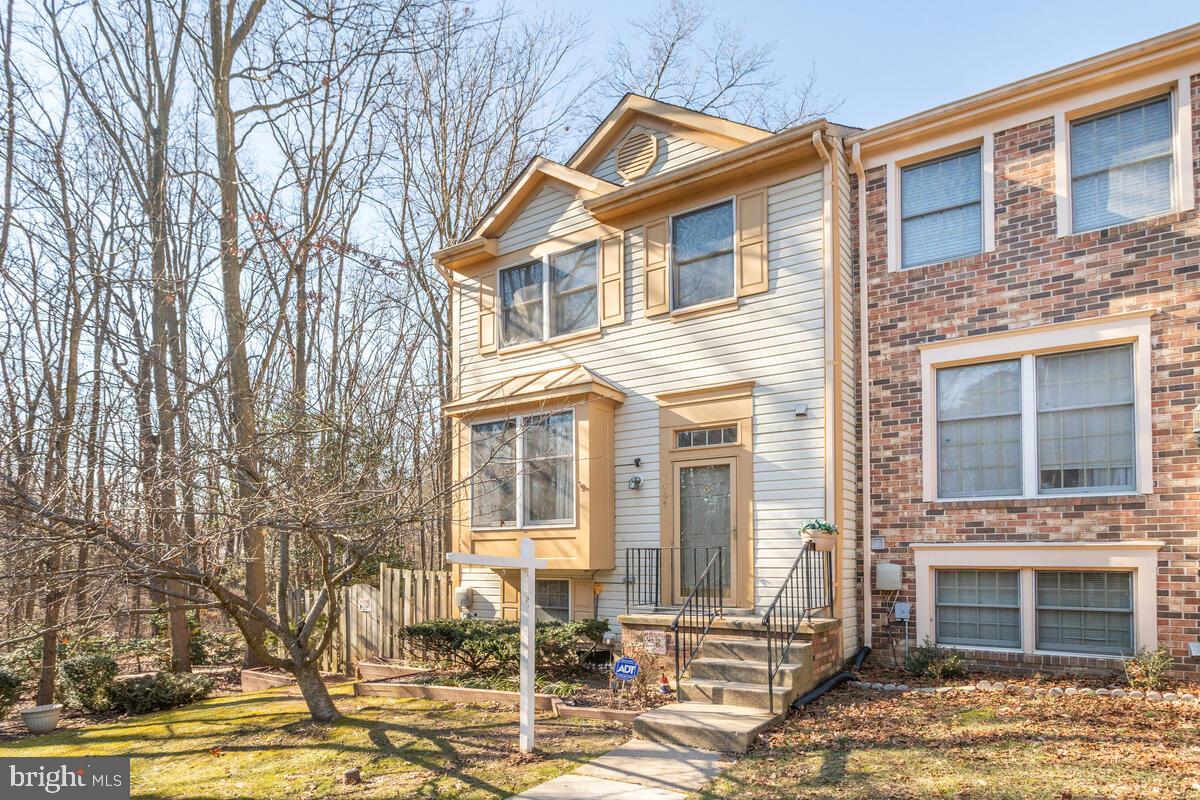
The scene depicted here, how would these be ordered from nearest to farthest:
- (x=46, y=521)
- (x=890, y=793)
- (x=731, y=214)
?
(x=890, y=793)
(x=46, y=521)
(x=731, y=214)

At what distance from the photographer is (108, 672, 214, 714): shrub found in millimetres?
9375

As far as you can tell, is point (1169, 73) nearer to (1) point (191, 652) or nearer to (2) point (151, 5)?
(2) point (151, 5)

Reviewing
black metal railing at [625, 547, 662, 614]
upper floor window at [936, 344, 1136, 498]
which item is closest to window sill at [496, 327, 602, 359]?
black metal railing at [625, 547, 662, 614]

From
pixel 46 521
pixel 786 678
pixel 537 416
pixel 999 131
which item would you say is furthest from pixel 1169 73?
pixel 46 521

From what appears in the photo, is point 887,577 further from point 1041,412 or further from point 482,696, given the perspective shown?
Answer: point 482,696

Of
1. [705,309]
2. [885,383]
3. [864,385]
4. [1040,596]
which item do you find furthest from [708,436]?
[1040,596]

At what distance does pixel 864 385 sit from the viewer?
29.6ft

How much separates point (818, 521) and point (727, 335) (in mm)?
2598

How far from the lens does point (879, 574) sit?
28.0 ft

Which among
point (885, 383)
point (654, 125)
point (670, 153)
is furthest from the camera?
point (654, 125)

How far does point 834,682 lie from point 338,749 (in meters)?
4.73

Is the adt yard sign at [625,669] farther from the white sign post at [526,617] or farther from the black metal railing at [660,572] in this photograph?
the black metal railing at [660,572]

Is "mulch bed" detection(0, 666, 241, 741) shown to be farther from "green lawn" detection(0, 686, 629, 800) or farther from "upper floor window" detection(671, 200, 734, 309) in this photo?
"upper floor window" detection(671, 200, 734, 309)

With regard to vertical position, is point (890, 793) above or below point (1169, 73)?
below
